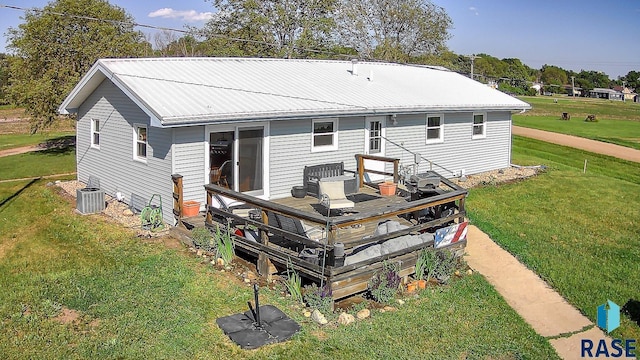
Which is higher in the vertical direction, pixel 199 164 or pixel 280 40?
pixel 280 40

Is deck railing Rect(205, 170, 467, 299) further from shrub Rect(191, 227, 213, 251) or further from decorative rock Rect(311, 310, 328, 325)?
decorative rock Rect(311, 310, 328, 325)

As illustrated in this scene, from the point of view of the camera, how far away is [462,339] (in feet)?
24.5

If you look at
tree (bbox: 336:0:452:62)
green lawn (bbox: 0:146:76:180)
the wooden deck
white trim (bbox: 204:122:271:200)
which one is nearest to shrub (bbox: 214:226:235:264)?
the wooden deck

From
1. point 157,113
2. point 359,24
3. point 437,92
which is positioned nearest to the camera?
point 157,113

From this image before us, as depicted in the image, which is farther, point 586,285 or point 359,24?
point 359,24

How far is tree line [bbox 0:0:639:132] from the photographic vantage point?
22922 millimetres

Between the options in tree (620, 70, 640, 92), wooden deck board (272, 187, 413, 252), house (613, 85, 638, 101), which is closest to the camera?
wooden deck board (272, 187, 413, 252)

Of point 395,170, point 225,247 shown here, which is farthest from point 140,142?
point 395,170

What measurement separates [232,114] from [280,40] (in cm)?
2988

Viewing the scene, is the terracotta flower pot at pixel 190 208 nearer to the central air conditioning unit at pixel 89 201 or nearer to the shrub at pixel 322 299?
the central air conditioning unit at pixel 89 201

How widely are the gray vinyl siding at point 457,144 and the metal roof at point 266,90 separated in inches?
25.1

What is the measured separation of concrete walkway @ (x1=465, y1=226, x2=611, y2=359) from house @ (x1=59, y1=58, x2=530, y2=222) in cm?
486

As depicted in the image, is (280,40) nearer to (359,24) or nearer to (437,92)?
(359,24)

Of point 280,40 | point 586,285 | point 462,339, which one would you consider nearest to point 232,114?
point 462,339
